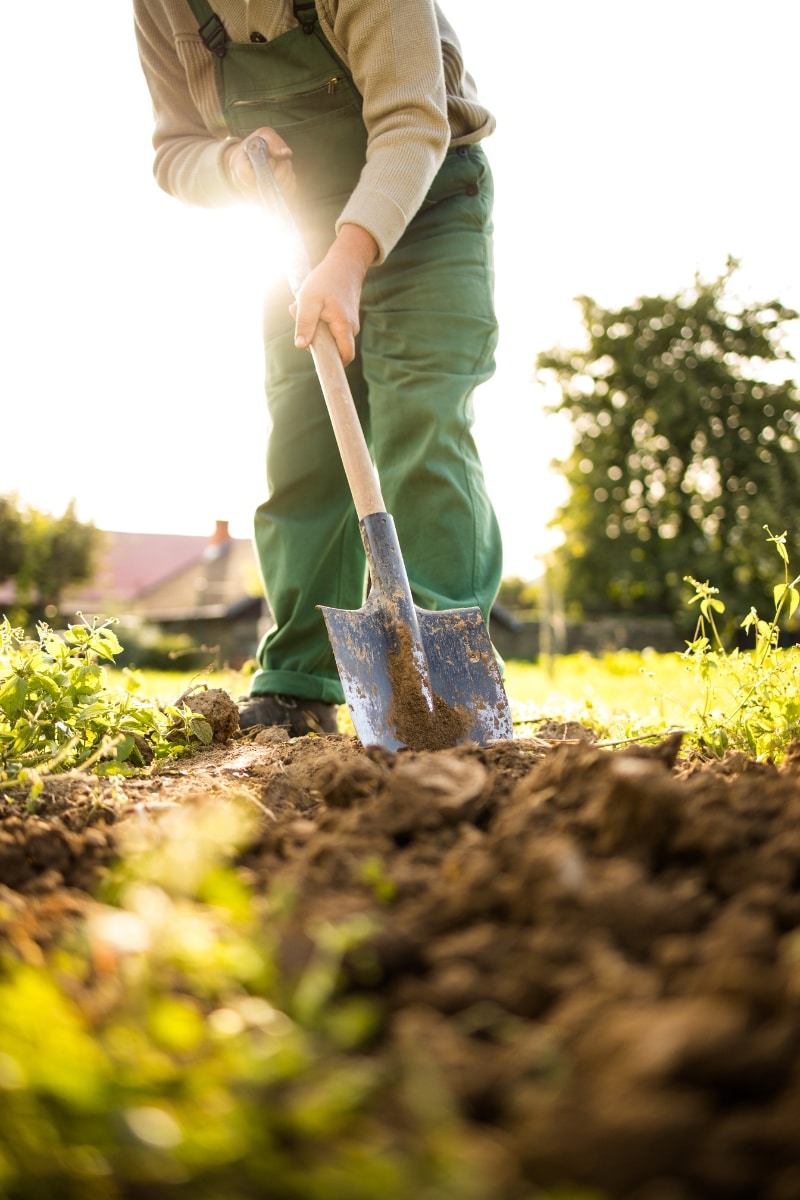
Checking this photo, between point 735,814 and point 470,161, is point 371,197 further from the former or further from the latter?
point 735,814

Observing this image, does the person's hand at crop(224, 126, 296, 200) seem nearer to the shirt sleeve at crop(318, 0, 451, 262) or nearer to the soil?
the shirt sleeve at crop(318, 0, 451, 262)

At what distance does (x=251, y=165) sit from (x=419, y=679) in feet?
5.55

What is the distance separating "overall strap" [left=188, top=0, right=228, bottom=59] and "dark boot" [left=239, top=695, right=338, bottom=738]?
2083 millimetres

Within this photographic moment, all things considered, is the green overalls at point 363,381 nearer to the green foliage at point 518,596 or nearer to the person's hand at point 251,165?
the person's hand at point 251,165

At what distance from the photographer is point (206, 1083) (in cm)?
69

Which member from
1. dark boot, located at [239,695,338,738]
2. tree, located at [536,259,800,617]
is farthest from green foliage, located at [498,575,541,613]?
dark boot, located at [239,695,338,738]

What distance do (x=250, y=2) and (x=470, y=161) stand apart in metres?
0.81

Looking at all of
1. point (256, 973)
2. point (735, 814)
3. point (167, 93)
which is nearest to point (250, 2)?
point (167, 93)

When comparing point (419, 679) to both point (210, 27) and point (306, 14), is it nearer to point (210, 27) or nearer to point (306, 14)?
point (306, 14)

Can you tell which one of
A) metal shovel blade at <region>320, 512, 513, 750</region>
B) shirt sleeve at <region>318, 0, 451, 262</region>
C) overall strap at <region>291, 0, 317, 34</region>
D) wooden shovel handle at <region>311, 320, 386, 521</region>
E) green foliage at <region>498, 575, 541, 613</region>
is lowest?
green foliage at <region>498, 575, 541, 613</region>

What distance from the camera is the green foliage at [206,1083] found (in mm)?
639

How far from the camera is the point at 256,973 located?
82 cm

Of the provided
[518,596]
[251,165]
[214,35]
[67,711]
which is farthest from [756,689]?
[518,596]

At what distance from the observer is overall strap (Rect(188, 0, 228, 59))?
9.87ft
